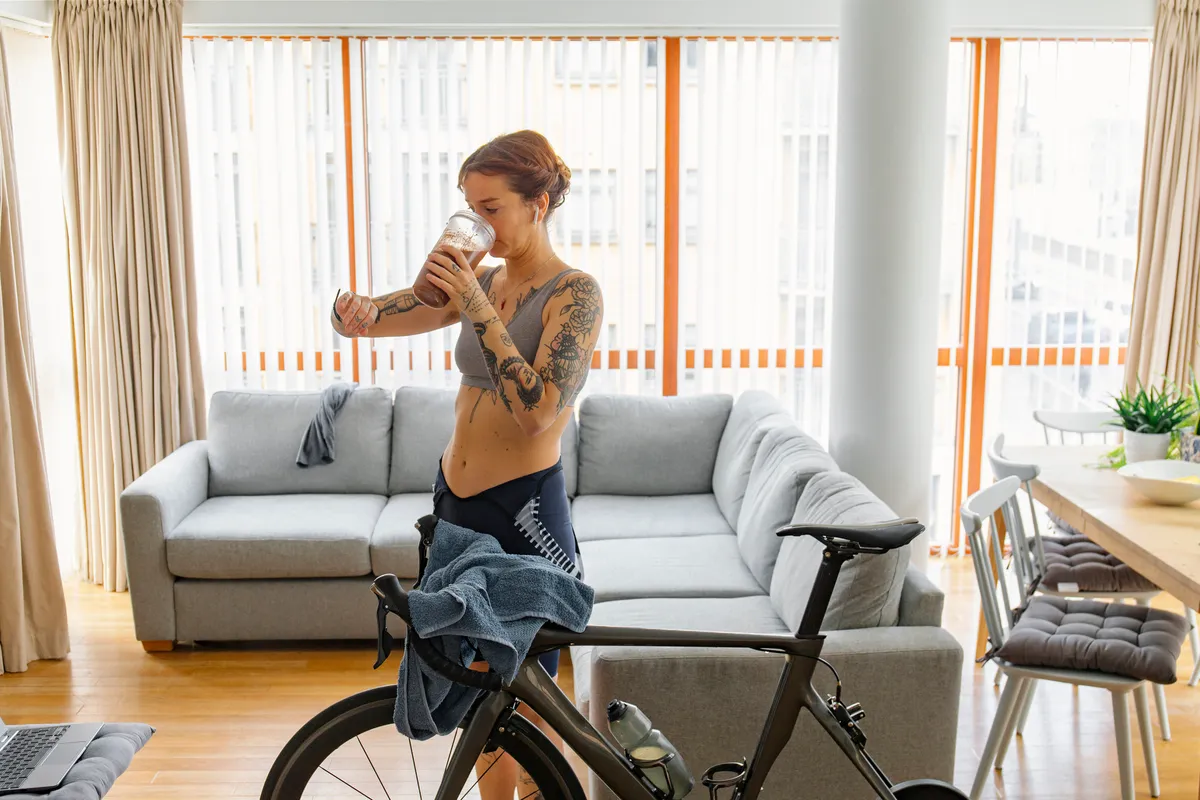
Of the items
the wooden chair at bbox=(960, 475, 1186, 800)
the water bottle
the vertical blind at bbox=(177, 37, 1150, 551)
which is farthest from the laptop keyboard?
the vertical blind at bbox=(177, 37, 1150, 551)

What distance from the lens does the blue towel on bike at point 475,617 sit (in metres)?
1.79

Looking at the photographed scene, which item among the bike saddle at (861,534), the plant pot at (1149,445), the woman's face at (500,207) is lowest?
the plant pot at (1149,445)

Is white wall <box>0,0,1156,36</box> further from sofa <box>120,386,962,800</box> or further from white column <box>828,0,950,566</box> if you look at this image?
sofa <box>120,386,962,800</box>

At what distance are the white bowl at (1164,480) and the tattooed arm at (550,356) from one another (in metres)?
2.02

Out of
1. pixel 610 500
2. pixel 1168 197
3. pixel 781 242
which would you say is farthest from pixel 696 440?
pixel 1168 197

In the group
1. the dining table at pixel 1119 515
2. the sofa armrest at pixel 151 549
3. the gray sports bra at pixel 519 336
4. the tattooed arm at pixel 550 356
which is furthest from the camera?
the sofa armrest at pixel 151 549

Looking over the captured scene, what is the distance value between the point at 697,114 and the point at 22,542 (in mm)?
2973

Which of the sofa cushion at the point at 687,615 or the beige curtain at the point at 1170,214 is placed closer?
the sofa cushion at the point at 687,615

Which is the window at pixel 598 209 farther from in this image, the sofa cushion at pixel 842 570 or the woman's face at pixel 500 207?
the woman's face at pixel 500 207

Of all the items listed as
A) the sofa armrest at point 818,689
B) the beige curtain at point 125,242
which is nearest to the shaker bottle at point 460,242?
the sofa armrest at point 818,689

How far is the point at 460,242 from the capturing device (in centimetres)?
186

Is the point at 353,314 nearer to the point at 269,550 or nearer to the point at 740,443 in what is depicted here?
the point at 269,550

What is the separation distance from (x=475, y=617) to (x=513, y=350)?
1.46ft

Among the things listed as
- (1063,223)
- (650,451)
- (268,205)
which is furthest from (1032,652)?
(268,205)
